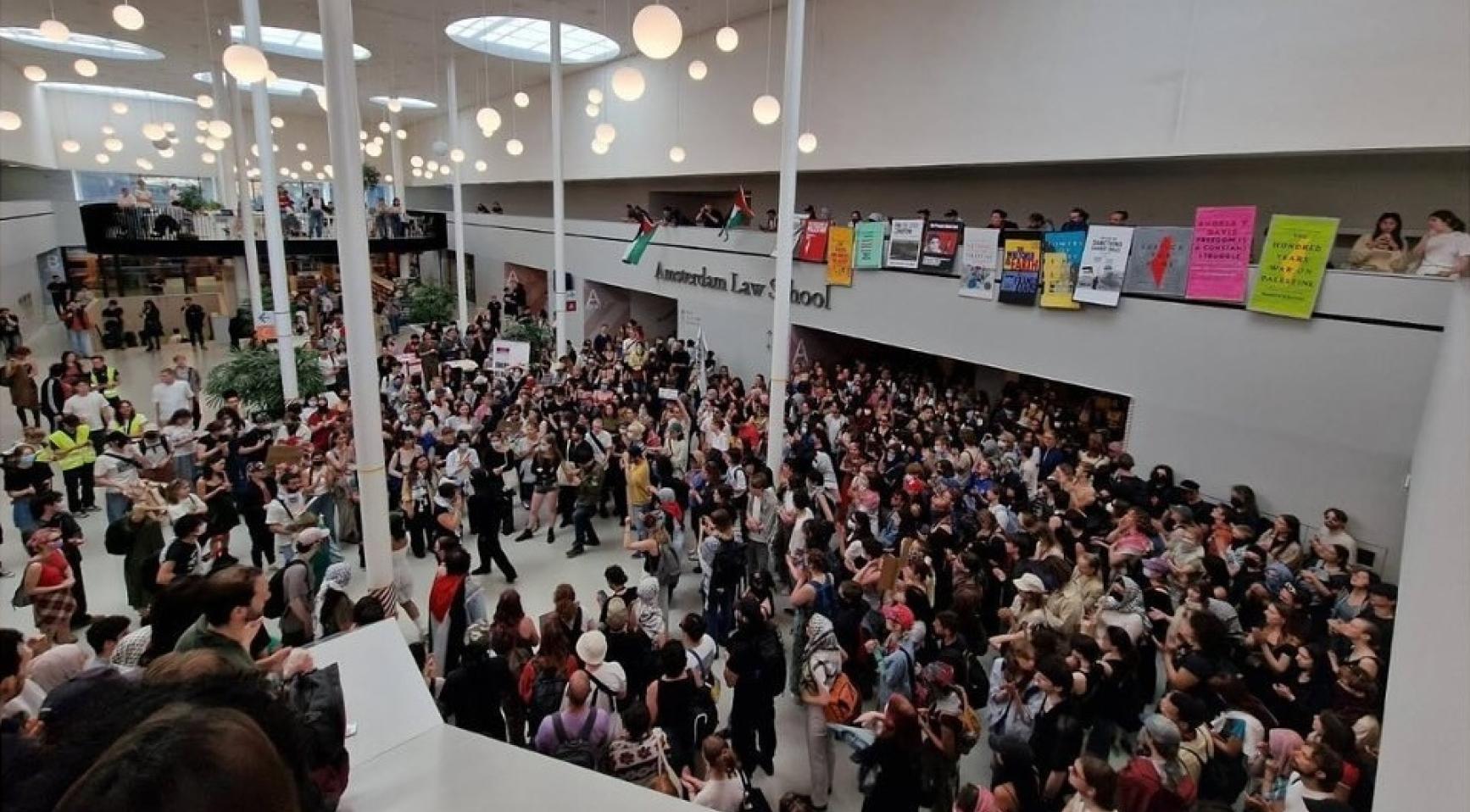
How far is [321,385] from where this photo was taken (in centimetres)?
1152

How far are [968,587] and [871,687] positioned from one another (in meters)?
0.98

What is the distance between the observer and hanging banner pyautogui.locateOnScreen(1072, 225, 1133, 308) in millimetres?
8062

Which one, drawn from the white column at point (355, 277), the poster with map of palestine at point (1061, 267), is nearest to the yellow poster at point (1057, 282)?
the poster with map of palestine at point (1061, 267)

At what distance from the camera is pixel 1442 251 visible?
631cm

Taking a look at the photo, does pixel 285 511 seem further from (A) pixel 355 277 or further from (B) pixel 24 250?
(B) pixel 24 250

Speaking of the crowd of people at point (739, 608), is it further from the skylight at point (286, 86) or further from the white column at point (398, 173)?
the skylight at point (286, 86)

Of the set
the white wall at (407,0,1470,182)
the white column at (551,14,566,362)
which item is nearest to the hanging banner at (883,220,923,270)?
the white wall at (407,0,1470,182)

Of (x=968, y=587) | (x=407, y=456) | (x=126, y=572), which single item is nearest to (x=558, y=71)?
(x=407, y=456)

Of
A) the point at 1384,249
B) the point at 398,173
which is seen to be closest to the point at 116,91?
the point at 398,173

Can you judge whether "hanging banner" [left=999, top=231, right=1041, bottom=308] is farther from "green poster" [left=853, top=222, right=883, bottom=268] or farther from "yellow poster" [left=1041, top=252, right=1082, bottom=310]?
"green poster" [left=853, top=222, right=883, bottom=268]

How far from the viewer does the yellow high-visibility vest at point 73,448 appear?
23.7 ft

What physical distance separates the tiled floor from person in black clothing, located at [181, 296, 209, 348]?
34.5ft

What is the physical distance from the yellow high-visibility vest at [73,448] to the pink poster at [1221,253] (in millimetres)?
11092

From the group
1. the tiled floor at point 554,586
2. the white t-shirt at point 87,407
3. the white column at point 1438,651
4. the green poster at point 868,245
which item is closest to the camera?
the white column at point 1438,651
